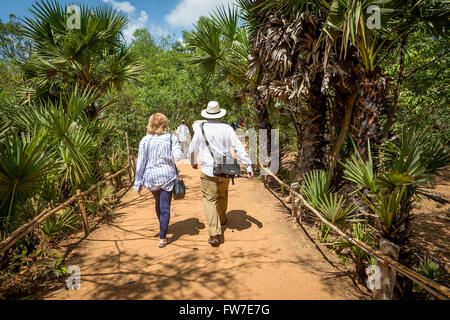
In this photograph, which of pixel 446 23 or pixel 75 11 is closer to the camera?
pixel 446 23

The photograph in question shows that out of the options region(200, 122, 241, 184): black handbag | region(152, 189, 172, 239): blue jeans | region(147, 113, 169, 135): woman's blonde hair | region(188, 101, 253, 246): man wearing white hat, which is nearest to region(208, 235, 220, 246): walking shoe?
region(188, 101, 253, 246): man wearing white hat

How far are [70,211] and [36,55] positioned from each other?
130 inches

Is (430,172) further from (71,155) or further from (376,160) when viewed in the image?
(71,155)

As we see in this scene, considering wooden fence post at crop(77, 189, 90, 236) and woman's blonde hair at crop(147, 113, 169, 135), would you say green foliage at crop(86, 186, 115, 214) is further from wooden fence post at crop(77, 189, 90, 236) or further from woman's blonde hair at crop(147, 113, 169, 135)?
woman's blonde hair at crop(147, 113, 169, 135)

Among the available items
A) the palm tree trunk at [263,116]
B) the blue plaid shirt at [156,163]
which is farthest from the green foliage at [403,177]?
the palm tree trunk at [263,116]

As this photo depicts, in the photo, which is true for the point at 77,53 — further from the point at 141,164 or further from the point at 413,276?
the point at 413,276

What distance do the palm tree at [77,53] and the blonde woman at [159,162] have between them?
1968 millimetres

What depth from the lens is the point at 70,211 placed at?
14.4 ft

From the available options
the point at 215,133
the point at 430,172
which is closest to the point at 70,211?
the point at 215,133

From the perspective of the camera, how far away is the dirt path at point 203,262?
2.78m

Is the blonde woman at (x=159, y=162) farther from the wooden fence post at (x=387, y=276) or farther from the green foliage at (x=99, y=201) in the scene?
the wooden fence post at (x=387, y=276)

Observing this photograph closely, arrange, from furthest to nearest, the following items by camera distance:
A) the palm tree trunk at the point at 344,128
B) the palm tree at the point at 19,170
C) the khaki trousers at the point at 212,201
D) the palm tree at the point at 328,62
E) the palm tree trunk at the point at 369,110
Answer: the palm tree trunk at the point at 344,128 → the palm tree trunk at the point at 369,110 → the palm tree at the point at 328,62 → the khaki trousers at the point at 212,201 → the palm tree at the point at 19,170

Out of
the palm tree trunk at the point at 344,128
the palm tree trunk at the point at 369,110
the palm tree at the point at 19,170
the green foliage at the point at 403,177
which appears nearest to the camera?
the green foliage at the point at 403,177
